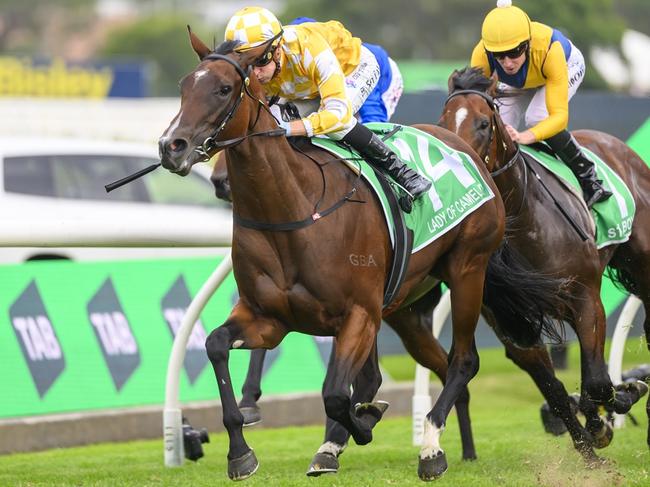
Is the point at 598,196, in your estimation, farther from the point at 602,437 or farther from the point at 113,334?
the point at 113,334

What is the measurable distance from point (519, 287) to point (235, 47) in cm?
215

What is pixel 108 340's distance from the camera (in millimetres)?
8227

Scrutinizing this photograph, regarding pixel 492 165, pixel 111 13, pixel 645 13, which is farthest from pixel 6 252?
pixel 111 13

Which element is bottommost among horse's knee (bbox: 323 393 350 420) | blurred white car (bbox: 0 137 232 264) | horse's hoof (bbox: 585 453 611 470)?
blurred white car (bbox: 0 137 232 264)

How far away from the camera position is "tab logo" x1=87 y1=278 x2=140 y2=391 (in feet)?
26.8

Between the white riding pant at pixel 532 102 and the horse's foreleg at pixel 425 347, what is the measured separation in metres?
1.22

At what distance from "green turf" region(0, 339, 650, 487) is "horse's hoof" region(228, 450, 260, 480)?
71 centimetres

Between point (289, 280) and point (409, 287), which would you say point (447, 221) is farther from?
point (289, 280)

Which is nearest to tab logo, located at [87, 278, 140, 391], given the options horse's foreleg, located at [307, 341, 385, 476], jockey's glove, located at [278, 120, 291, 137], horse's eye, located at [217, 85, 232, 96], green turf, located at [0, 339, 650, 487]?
green turf, located at [0, 339, 650, 487]

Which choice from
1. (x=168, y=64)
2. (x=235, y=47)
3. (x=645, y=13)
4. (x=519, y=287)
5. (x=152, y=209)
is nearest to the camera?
(x=235, y=47)

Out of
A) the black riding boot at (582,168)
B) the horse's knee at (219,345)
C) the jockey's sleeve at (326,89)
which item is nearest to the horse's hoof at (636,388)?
the black riding boot at (582,168)

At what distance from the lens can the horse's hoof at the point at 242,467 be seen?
514 cm

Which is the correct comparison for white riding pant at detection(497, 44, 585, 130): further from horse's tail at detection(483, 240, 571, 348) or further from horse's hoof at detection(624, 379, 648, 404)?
horse's hoof at detection(624, 379, 648, 404)

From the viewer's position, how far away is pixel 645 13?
2360 inches
